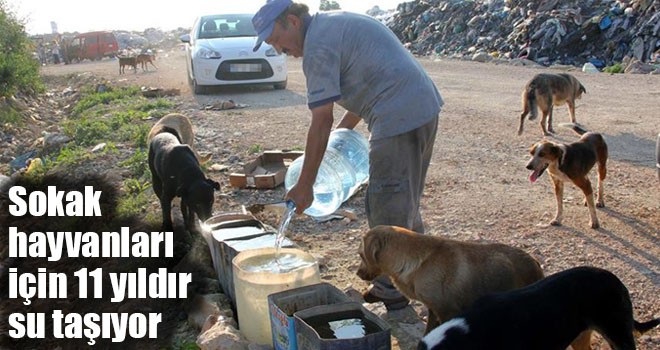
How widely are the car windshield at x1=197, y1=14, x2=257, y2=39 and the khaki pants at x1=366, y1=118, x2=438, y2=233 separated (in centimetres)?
1240

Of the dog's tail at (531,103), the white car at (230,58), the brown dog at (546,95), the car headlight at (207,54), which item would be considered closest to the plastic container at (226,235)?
the brown dog at (546,95)

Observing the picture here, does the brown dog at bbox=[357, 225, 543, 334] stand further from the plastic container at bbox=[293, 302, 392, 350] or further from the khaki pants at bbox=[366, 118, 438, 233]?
the khaki pants at bbox=[366, 118, 438, 233]

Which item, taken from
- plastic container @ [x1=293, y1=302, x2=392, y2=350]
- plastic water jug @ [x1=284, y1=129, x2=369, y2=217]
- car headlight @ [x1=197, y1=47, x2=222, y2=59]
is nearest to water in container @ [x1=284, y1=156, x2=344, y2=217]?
plastic water jug @ [x1=284, y1=129, x2=369, y2=217]

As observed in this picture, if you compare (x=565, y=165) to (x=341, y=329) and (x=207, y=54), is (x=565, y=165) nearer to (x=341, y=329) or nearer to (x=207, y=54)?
(x=341, y=329)

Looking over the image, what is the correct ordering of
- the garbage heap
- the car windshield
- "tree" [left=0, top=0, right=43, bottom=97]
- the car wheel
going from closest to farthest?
the car windshield
the car wheel
"tree" [left=0, top=0, right=43, bottom=97]
the garbage heap

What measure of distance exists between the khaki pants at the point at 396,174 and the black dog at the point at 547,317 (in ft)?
3.83

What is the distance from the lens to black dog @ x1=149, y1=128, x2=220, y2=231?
20.4 ft

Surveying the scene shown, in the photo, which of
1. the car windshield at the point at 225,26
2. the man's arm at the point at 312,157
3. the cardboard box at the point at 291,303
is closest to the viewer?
the cardboard box at the point at 291,303

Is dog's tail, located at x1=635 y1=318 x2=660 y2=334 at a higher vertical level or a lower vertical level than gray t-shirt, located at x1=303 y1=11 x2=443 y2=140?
lower

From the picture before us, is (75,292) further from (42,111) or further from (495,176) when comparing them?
(42,111)

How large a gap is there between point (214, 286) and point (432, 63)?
18.2 m

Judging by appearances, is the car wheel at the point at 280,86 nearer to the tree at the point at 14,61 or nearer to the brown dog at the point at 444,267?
the tree at the point at 14,61

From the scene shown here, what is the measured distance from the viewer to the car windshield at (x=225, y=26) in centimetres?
1608

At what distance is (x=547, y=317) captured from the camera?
3111mm
